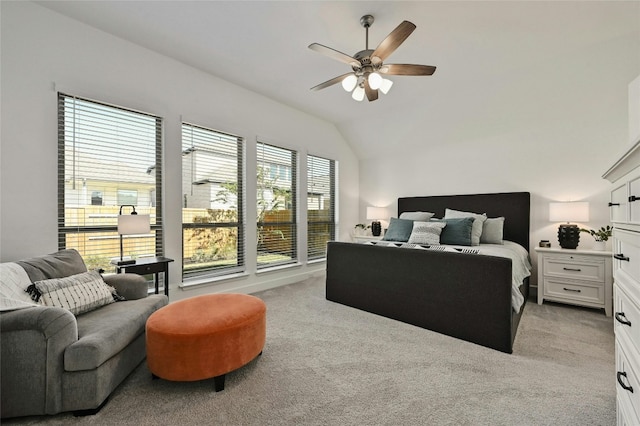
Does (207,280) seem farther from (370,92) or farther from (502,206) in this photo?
(502,206)

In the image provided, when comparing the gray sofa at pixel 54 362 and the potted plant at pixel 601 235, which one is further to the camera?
the potted plant at pixel 601 235

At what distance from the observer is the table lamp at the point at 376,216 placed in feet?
17.1

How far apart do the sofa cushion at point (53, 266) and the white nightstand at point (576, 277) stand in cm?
479

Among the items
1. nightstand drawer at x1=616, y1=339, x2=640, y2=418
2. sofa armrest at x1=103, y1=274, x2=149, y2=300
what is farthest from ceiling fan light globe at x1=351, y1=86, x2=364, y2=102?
sofa armrest at x1=103, y1=274, x2=149, y2=300

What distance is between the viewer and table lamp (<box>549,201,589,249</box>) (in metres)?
3.29

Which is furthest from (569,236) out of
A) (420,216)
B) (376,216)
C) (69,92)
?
(69,92)

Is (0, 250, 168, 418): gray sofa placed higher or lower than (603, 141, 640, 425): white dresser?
lower

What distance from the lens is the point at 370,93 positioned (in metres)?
2.77

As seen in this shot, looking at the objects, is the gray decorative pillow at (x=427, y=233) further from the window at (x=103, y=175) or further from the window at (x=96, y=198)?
the window at (x=96, y=198)

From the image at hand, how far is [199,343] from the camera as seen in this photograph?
5.44 feet

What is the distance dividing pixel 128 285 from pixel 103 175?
4.02 ft

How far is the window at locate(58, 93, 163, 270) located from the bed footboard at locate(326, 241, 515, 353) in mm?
2208

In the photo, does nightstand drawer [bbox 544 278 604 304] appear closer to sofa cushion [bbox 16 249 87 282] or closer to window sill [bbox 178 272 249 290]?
window sill [bbox 178 272 249 290]

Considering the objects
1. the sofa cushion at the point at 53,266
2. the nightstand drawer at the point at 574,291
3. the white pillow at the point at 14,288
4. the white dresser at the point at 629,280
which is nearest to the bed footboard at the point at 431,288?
the white dresser at the point at 629,280
